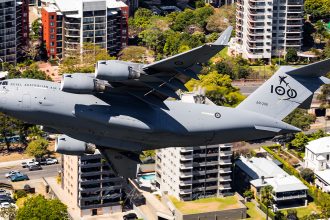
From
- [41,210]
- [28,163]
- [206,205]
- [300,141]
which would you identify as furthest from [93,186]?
[300,141]

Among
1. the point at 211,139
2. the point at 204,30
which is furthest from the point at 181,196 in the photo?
the point at 204,30

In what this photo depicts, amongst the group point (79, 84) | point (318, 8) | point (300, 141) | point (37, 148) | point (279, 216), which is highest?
point (79, 84)

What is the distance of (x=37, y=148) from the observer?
366 ft

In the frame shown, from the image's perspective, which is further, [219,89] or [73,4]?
[73,4]

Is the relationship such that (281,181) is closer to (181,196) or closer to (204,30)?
(181,196)

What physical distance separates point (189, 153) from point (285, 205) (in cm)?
1179

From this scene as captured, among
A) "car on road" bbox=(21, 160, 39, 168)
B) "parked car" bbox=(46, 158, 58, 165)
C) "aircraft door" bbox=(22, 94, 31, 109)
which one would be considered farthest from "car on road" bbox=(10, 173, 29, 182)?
"aircraft door" bbox=(22, 94, 31, 109)

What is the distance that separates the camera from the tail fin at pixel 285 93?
185 feet

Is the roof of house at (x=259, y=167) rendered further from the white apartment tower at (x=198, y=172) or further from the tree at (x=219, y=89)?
the tree at (x=219, y=89)

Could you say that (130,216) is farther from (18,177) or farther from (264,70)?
(264,70)

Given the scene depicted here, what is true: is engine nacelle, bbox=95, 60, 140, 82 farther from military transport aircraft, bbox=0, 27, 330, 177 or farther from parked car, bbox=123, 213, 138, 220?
parked car, bbox=123, 213, 138, 220

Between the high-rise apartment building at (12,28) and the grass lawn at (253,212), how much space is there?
5174 cm

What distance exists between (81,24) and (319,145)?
44.5 metres

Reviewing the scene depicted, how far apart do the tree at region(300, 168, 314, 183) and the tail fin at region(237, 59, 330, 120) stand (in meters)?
51.8
